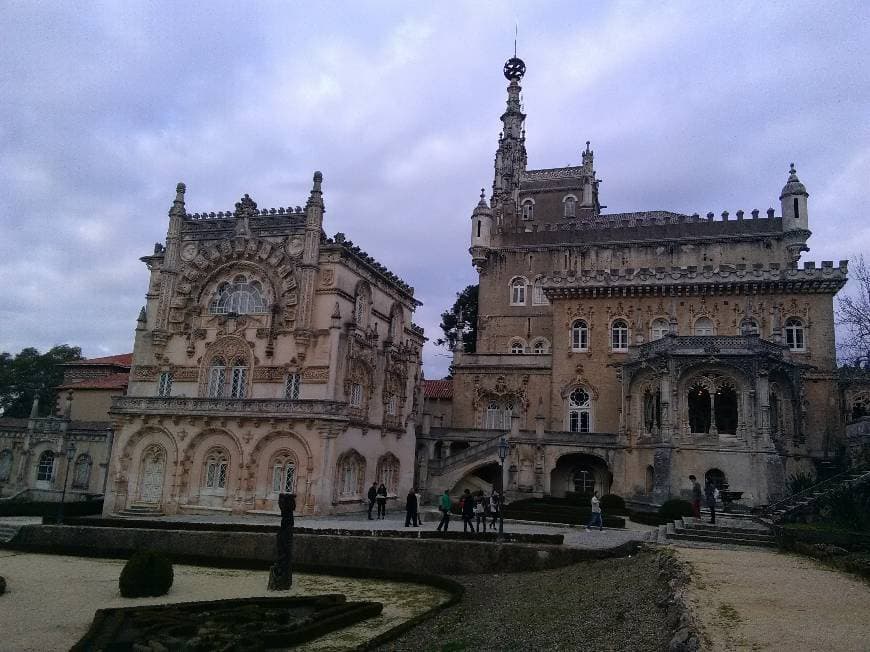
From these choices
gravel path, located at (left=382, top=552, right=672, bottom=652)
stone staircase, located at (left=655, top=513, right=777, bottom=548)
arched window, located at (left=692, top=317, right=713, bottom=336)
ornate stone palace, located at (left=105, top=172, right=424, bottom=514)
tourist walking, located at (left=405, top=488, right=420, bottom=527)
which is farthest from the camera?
arched window, located at (left=692, top=317, right=713, bottom=336)

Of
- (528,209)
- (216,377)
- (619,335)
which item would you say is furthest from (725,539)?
(528,209)

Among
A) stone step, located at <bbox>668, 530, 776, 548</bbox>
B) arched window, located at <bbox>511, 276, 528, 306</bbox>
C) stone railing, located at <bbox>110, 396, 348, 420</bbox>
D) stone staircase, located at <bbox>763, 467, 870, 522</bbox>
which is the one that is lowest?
stone step, located at <bbox>668, 530, 776, 548</bbox>

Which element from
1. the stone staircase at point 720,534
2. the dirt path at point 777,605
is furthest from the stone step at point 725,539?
the dirt path at point 777,605

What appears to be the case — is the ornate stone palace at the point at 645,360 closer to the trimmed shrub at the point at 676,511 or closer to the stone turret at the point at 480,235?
the stone turret at the point at 480,235

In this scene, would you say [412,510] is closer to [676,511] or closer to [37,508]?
[676,511]

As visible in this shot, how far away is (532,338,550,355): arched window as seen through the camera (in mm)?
48219

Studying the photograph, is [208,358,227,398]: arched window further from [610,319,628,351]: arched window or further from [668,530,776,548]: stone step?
[668,530,776,548]: stone step

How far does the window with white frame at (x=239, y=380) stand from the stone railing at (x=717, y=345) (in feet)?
71.0

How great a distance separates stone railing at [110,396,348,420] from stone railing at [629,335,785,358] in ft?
56.0

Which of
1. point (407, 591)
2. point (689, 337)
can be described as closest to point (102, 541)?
point (407, 591)

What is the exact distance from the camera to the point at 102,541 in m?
24.2

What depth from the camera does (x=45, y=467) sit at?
138 feet

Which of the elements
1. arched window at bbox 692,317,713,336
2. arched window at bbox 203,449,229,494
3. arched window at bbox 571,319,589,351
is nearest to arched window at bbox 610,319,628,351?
arched window at bbox 571,319,589,351

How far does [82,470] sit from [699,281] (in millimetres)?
38922
